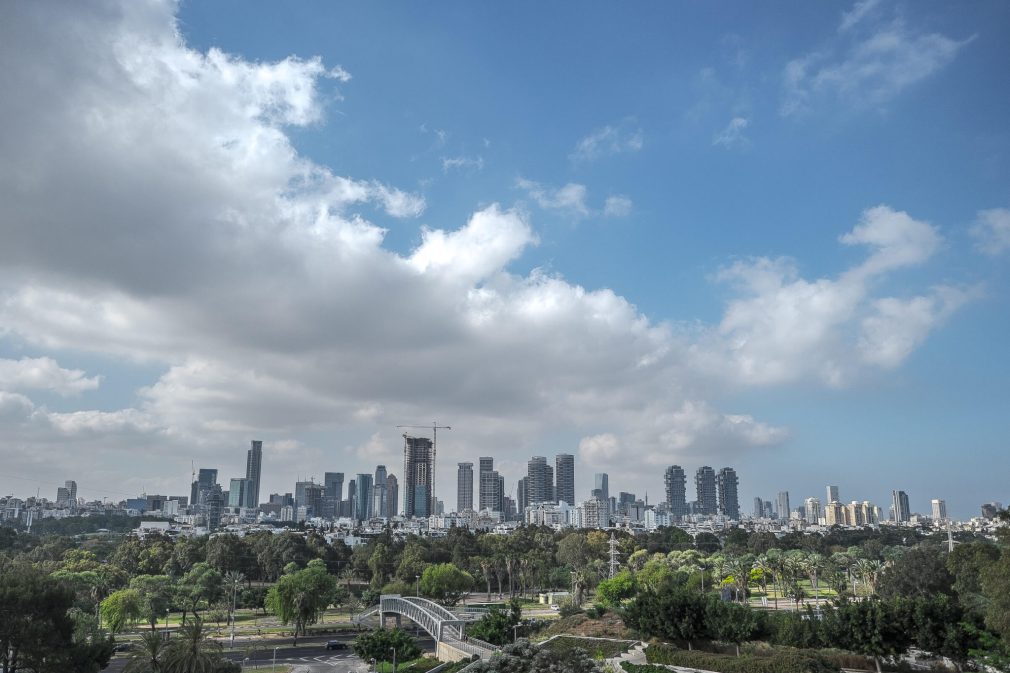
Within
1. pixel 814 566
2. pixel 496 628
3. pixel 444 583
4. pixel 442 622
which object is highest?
pixel 814 566

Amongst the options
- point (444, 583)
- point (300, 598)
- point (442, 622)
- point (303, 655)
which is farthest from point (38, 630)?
point (444, 583)

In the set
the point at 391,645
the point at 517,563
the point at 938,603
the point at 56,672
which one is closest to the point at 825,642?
the point at 938,603

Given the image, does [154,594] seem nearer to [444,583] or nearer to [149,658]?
[444,583]

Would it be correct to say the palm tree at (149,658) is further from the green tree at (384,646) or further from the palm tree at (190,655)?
the green tree at (384,646)

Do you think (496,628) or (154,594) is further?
(154,594)

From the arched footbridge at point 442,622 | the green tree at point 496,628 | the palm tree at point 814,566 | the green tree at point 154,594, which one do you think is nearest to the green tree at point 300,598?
the arched footbridge at point 442,622

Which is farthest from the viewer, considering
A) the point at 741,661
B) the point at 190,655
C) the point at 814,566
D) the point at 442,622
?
the point at 814,566
